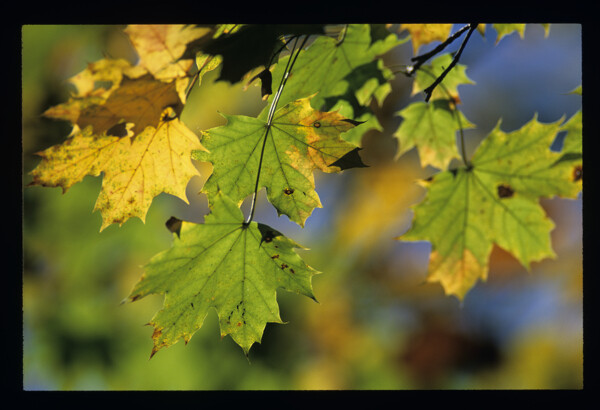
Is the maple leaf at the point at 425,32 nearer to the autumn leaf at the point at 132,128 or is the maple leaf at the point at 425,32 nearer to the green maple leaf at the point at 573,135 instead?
the green maple leaf at the point at 573,135

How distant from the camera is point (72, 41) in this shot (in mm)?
3430

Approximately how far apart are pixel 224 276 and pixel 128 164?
0.30m

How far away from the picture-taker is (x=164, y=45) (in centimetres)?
79

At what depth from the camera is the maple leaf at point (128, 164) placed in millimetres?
836

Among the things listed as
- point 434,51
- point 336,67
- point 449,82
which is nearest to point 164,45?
point 336,67

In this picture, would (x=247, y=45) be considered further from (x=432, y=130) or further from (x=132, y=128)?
(x=432, y=130)

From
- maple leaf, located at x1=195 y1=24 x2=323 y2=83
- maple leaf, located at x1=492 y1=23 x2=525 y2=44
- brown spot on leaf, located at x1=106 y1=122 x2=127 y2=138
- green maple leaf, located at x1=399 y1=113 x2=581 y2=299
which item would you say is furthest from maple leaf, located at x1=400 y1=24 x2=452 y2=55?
brown spot on leaf, located at x1=106 y1=122 x2=127 y2=138

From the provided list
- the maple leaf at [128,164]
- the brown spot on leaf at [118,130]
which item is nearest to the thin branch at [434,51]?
the maple leaf at [128,164]

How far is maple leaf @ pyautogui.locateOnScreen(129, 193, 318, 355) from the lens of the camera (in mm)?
798

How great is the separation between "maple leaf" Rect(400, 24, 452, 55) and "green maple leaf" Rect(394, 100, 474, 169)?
176 mm

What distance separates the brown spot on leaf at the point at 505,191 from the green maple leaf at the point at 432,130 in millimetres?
151

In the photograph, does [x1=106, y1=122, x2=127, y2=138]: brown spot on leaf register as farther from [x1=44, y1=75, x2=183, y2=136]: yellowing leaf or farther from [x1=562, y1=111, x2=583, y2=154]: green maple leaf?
[x1=562, y1=111, x2=583, y2=154]: green maple leaf
